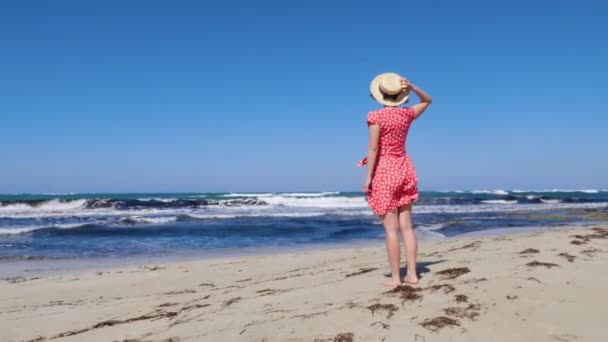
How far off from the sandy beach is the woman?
0.34 meters

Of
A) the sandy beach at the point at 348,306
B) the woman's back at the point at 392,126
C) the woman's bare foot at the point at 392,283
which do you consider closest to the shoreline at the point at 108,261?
the sandy beach at the point at 348,306

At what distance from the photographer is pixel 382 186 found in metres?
3.97

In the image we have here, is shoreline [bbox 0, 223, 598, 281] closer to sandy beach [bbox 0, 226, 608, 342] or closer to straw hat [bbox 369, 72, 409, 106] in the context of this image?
sandy beach [bbox 0, 226, 608, 342]

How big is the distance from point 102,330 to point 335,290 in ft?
5.69

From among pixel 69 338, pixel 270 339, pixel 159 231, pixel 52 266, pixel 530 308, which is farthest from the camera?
pixel 159 231

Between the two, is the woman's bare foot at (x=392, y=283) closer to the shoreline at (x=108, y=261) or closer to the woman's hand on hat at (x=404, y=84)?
the woman's hand on hat at (x=404, y=84)

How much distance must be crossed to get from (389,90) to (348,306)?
5.66 ft

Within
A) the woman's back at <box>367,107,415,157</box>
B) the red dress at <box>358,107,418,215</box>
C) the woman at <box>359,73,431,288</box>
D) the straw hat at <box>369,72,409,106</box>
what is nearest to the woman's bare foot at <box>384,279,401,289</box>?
the woman at <box>359,73,431,288</box>

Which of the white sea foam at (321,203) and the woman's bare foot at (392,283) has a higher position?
the woman's bare foot at (392,283)

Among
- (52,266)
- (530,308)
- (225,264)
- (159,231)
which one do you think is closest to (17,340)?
(530,308)

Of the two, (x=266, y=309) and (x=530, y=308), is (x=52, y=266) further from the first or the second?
(x=530, y=308)

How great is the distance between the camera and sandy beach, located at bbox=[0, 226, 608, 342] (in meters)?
2.80

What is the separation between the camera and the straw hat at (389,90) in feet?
13.1

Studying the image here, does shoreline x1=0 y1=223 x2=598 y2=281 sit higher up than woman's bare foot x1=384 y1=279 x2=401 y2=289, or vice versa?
woman's bare foot x1=384 y1=279 x2=401 y2=289
